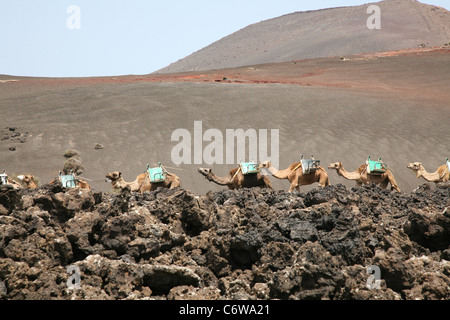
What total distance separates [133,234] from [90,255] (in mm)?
589

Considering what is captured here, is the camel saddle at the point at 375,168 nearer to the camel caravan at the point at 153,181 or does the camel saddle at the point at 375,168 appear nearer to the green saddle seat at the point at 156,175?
the camel caravan at the point at 153,181

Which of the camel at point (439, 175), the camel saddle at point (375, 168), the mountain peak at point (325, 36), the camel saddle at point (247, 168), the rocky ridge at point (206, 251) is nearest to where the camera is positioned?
the rocky ridge at point (206, 251)

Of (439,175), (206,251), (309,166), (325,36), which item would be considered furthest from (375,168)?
(325,36)

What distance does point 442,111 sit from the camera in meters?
27.7

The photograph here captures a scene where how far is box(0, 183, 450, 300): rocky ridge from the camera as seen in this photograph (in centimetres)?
472

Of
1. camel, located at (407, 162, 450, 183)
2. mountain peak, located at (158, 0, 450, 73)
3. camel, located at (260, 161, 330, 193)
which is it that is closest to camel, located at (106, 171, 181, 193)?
camel, located at (260, 161, 330, 193)

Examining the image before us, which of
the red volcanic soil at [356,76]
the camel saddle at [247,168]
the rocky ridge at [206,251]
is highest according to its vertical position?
the red volcanic soil at [356,76]

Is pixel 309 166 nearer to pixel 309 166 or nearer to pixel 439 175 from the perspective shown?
pixel 309 166

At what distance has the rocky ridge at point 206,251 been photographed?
4.72 metres

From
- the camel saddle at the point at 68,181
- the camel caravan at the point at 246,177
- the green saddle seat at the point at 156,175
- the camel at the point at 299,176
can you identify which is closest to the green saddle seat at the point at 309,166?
the camel caravan at the point at 246,177

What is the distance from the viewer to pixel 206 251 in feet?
19.3

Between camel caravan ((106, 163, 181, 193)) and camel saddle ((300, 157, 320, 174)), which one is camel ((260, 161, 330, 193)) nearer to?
camel saddle ((300, 157, 320, 174))

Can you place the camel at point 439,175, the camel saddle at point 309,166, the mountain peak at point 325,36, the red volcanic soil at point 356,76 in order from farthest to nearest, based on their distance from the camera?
the mountain peak at point 325,36
the red volcanic soil at point 356,76
the camel at point 439,175
the camel saddle at point 309,166
